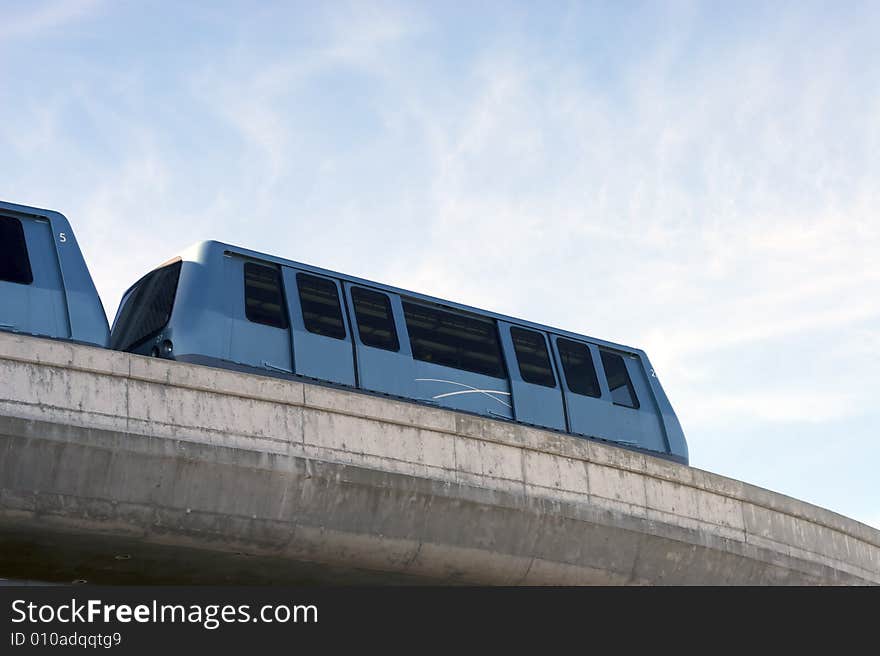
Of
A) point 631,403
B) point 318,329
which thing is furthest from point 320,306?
point 631,403

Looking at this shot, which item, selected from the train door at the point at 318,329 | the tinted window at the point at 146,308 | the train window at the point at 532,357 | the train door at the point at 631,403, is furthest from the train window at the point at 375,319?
the train door at the point at 631,403

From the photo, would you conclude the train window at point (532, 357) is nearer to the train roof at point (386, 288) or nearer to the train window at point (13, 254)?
the train roof at point (386, 288)

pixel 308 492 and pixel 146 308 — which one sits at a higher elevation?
pixel 146 308

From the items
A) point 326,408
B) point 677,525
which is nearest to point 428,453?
point 326,408

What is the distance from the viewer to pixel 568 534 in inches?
626

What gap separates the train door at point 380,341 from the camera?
16.4 metres

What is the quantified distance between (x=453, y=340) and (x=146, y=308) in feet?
12.7

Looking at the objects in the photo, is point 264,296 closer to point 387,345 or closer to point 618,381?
point 387,345

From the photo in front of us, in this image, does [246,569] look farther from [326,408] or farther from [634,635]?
[634,635]

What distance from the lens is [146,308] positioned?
1636cm

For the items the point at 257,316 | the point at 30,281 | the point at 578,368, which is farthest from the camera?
the point at 578,368

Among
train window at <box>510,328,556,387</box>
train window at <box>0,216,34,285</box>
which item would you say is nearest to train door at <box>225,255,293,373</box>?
train window at <box>0,216,34,285</box>

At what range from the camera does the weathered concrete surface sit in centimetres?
1292

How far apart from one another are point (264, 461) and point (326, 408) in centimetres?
105
